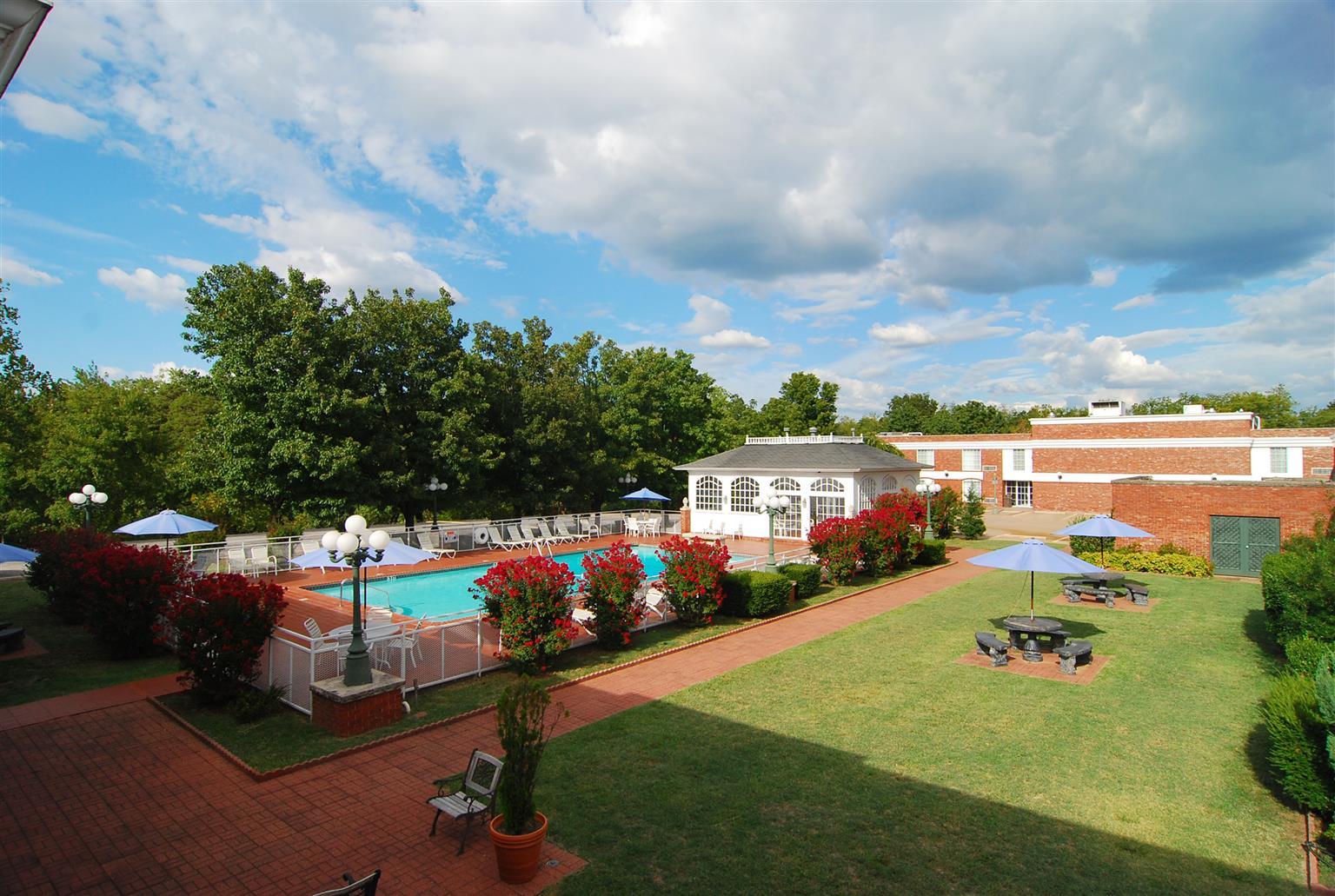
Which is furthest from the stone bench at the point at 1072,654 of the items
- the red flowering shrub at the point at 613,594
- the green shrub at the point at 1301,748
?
the red flowering shrub at the point at 613,594

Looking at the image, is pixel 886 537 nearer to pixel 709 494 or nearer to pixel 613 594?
pixel 613 594

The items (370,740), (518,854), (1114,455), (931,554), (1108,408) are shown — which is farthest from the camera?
(1108,408)

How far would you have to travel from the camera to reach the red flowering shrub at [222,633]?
900cm

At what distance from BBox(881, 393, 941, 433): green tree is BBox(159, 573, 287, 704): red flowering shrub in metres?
92.7

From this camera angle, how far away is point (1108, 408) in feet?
140

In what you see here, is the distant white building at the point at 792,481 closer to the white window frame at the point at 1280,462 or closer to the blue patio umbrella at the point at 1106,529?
the blue patio umbrella at the point at 1106,529

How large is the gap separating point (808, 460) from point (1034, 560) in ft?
53.3

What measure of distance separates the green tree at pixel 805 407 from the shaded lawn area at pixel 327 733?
132ft

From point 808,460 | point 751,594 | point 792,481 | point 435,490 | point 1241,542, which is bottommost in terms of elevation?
point 751,594

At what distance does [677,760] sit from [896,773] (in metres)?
2.46

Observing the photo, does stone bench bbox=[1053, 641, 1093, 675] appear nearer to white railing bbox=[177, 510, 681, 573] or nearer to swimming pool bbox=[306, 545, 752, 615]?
swimming pool bbox=[306, 545, 752, 615]

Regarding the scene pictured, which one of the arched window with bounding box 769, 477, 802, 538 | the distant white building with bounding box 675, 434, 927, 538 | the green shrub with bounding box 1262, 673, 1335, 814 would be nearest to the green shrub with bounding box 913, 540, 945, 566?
the distant white building with bounding box 675, 434, 927, 538

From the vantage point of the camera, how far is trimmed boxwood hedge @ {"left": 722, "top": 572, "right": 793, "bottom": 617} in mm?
15039

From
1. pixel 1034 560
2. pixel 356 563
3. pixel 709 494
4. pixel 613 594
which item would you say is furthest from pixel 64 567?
pixel 709 494
